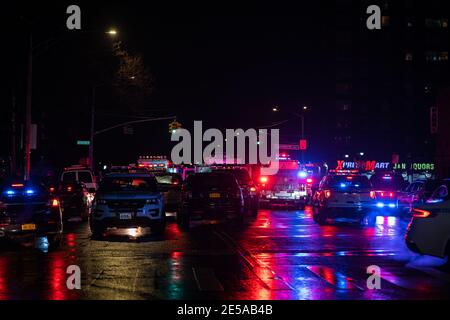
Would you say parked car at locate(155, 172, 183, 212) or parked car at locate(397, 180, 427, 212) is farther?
parked car at locate(155, 172, 183, 212)

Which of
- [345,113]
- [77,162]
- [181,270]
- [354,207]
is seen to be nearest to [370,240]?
[354,207]

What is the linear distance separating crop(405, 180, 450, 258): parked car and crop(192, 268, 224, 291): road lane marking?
3.92m

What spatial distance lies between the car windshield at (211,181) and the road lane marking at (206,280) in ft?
32.0

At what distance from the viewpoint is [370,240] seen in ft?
59.9

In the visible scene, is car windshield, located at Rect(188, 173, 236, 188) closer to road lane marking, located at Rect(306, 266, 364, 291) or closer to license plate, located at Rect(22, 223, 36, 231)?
license plate, located at Rect(22, 223, 36, 231)

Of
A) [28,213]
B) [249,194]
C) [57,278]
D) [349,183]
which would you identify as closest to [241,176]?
[249,194]

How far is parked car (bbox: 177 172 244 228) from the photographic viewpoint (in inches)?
864

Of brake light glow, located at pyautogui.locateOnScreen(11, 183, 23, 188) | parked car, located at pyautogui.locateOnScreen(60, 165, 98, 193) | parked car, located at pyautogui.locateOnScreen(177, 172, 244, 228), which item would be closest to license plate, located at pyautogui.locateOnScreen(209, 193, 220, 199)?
parked car, located at pyautogui.locateOnScreen(177, 172, 244, 228)

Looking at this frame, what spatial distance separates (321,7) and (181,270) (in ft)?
322

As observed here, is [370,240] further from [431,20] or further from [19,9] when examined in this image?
[431,20]

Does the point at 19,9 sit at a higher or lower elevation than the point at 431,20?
lower

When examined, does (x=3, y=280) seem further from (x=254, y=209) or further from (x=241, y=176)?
(x=241, y=176)

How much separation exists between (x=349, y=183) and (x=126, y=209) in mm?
8822

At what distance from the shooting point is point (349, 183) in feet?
78.1
